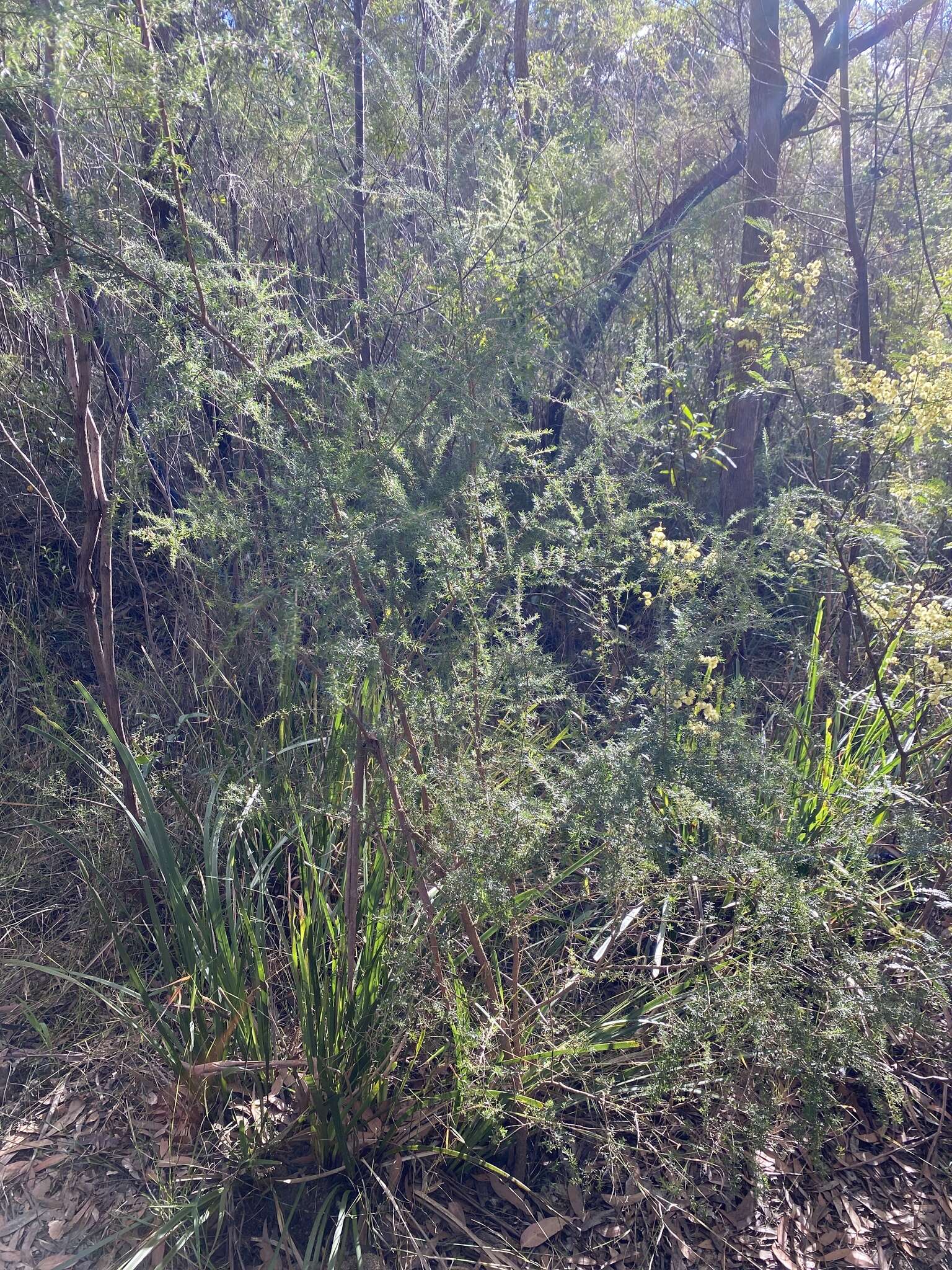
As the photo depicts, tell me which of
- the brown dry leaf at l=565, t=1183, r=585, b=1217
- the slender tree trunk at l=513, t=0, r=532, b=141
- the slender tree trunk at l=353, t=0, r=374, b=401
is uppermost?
the slender tree trunk at l=513, t=0, r=532, b=141

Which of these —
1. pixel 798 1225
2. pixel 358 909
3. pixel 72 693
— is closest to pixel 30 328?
pixel 72 693

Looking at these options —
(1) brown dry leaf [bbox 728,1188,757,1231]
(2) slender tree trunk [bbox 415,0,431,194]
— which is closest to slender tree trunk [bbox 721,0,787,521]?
(2) slender tree trunk [bbox 415,0,431,194]

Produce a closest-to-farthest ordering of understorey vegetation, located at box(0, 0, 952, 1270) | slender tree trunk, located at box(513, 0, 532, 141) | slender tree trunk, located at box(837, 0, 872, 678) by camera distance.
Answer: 1. understorey vegetation, located at box(0, 0, 952, 1270)
2. slender tree trunk, located at box(837, 0, 872, 678)
3. slender tree trunk, located at box(513, 0, 532, 141)

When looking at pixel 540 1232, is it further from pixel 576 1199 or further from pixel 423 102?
pixel 423 102

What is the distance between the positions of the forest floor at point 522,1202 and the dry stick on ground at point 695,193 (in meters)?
2.69

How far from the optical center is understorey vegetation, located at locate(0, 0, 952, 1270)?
188cm

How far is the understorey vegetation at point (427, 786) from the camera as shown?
1.88 m

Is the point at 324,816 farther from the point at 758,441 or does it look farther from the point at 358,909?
the point at 758,441

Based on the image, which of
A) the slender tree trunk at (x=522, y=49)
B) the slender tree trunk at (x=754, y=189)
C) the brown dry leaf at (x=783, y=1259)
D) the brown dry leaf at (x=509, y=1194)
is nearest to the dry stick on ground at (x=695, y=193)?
the slender tree trunk at (x=754, y=189)

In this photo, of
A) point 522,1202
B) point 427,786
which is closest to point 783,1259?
point 522,1202

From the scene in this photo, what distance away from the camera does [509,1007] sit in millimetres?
2281

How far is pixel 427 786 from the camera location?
1.99 m

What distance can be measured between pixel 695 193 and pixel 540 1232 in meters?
4.36

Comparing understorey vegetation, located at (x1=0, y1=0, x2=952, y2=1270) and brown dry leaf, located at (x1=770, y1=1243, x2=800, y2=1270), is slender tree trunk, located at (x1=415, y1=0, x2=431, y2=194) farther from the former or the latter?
brown dry leaf, located at (x1=770, y1=1243, x2=800, y2=1270)
